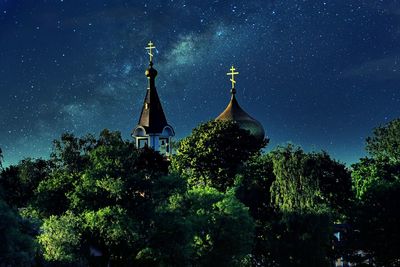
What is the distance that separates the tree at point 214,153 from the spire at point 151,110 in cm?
2976

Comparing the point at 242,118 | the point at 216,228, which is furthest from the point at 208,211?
the point at 242,118

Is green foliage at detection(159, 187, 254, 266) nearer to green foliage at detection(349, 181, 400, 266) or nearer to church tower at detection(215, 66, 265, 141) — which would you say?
green foliage at detection(349, 181, 400, 266)

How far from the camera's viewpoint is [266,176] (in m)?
63.9

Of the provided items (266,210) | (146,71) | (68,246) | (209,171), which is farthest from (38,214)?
(146,71)

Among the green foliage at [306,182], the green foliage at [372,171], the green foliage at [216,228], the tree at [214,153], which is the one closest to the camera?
the green foliage at [216,228]

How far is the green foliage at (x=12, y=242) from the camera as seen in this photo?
1261 inches

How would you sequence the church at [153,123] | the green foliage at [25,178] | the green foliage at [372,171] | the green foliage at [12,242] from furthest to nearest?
the church at [153,123] → the green foliage at [25,178] → the green foliage at [372,171] → the green foliage at [12,242]

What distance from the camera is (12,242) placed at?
106 feet

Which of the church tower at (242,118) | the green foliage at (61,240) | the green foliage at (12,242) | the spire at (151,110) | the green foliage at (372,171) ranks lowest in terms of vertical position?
the green foliage at (12,242)

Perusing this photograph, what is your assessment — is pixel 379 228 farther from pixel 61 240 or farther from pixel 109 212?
pixel 61 240

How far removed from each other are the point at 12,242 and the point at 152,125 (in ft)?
258

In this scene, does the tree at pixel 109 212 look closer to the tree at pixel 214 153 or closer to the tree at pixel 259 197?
the tree at pixel 259 197

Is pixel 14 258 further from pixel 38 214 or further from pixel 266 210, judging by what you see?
pixel 266 210

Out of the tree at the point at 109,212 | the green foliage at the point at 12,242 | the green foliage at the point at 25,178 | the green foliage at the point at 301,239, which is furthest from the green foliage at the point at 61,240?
the green foliage at the point at 25,178
